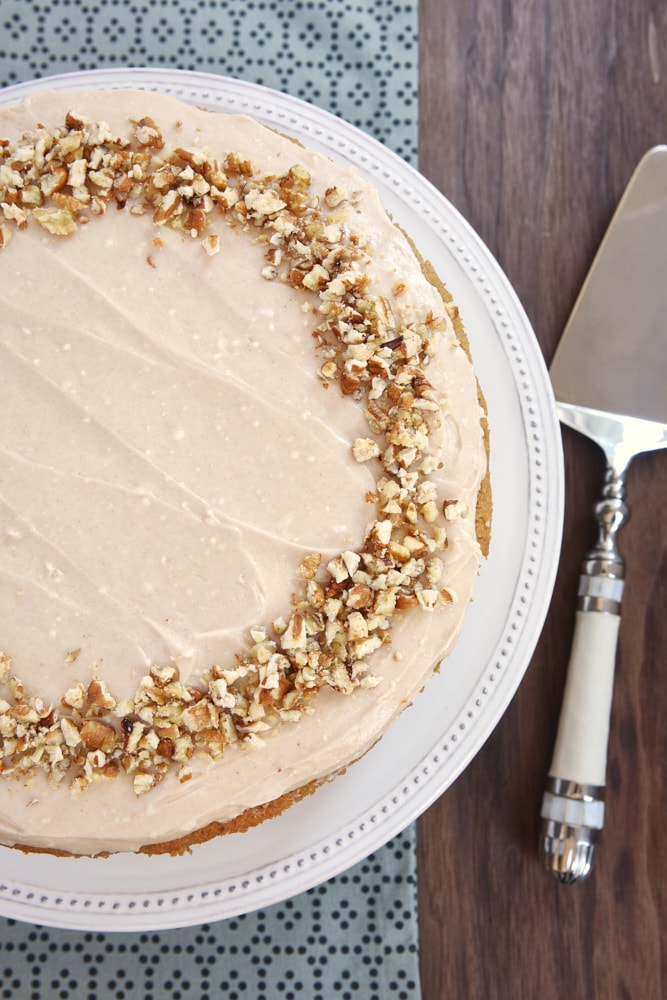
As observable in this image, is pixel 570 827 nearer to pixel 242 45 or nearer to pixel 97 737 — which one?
pixel 97 737

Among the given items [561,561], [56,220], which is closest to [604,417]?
[561,561]

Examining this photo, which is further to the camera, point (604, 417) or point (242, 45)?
point (242, 45)

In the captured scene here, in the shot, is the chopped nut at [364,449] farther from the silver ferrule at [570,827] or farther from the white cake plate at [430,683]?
the silver ferrule at [570,827]

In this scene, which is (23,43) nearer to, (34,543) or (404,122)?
(404,122)

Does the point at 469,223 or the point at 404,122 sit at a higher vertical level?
the point at 404,122

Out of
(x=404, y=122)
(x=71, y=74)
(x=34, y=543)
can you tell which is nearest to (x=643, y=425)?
(x=404, y=122)

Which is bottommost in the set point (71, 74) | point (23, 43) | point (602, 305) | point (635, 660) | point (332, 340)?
point (635, 660)
